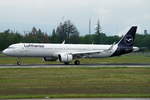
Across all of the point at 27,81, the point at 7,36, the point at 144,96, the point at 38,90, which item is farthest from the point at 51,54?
the point at 7,36

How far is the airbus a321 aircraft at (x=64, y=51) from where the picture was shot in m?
54.1

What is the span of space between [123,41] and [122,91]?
3665 centimetres

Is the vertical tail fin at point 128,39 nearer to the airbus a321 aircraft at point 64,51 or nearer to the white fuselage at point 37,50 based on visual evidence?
the airbus a321 aircraft at point 64,51

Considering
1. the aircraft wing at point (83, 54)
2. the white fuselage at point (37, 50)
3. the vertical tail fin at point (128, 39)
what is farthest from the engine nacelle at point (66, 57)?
the vertical tail fin at point (128, 39)

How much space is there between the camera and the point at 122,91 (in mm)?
22469

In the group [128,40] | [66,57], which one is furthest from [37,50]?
[128,40]

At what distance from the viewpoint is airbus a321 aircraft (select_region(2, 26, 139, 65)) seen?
2130 inches

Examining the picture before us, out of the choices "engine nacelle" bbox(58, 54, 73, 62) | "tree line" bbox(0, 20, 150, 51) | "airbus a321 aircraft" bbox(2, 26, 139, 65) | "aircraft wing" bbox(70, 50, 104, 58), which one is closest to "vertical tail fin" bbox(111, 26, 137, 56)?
"airbus a321 aircraft" bbox(2, 26, 139, 65)

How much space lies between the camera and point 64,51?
2181 inches

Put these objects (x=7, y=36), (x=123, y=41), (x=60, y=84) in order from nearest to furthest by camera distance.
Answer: (x=60, y=84) → (x=123, y=41) → (x=7, y=36)

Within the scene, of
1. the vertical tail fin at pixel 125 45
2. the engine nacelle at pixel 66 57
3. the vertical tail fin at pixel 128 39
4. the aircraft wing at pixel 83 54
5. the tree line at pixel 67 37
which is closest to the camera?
the engine nacelle at pixel 66 57

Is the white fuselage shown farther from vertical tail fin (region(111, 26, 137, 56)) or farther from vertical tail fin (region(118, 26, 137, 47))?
vertical tail fin (region(118, 26, 137, 47))

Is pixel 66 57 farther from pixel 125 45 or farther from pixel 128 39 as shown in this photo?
pixel 128 39

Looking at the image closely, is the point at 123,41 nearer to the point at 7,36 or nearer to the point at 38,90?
the point at 38,90
